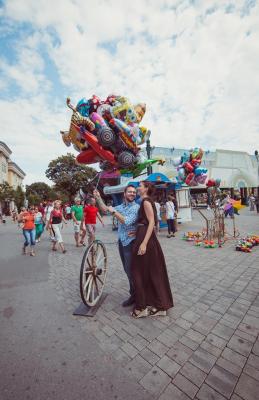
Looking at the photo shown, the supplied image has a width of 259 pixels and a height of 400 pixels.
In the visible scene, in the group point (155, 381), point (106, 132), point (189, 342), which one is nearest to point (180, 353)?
point (189, 342)

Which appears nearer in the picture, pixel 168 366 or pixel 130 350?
pixel 168 366

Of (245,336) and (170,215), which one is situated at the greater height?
(170,215)

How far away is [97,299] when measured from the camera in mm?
3268

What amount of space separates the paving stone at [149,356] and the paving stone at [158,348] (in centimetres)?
4

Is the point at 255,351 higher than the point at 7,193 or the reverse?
the reverse

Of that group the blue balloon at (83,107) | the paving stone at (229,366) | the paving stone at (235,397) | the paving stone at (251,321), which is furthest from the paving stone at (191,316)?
the blue balloon at (83,107)

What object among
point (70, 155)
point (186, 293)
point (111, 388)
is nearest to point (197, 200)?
point (70, 155)

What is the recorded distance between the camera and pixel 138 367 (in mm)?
2041

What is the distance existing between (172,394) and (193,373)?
0.31m

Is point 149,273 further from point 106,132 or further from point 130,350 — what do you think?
point 106,132

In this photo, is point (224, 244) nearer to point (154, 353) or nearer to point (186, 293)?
point (186, 293)

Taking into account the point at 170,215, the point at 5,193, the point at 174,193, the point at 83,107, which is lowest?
the point at 170,215

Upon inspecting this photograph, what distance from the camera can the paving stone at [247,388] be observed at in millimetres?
1690

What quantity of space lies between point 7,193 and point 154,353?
1682 inches
